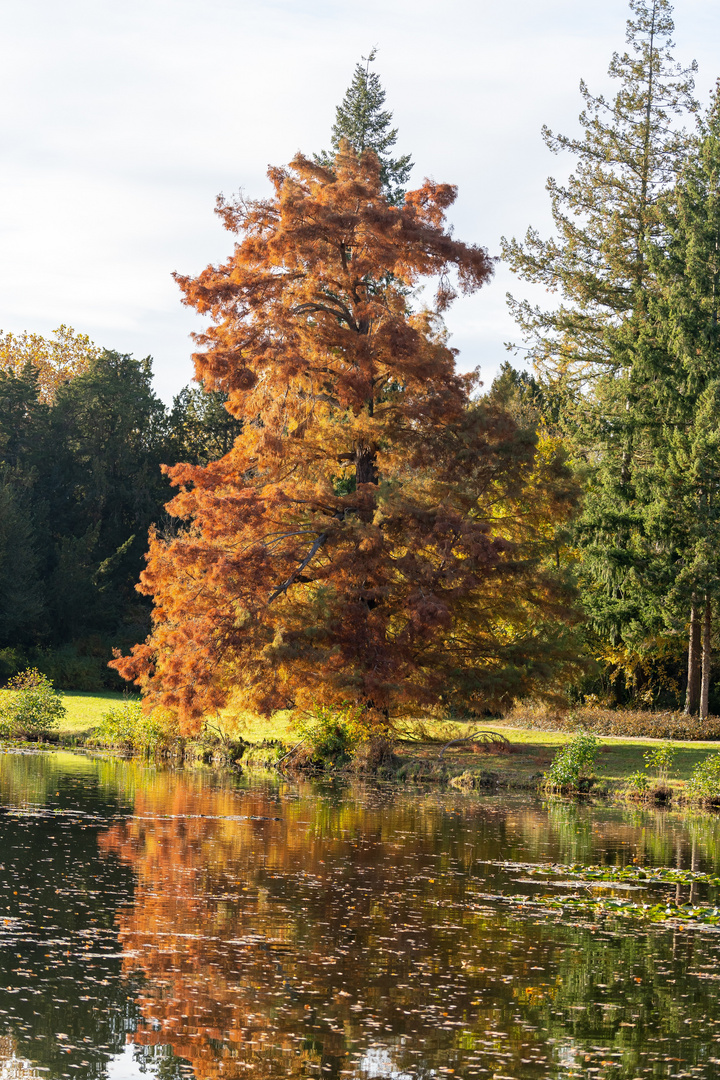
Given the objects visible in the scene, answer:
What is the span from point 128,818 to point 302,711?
10.9 meters

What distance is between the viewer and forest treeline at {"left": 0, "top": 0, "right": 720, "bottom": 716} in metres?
28.3

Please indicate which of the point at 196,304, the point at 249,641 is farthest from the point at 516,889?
the point at 196,304

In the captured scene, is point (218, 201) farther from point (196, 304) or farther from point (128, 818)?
point (128, 818)

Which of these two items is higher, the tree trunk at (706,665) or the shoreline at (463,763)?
the tree trunk at (706,665)

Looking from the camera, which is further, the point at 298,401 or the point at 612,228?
the point at 612,228

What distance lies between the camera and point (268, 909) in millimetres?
12164

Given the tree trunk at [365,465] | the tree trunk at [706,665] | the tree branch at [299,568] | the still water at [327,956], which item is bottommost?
the still water at [327,956]

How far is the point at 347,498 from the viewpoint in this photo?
30203mm

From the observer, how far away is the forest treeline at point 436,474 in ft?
92.9

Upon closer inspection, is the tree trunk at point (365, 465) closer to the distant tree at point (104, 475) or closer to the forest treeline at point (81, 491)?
the forest treeline at point (81, 491)

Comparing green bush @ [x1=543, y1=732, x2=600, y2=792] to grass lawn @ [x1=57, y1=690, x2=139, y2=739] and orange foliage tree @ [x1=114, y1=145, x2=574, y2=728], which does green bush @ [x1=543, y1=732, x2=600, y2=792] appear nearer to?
orange foliage tree @ [x1=114, y1=145, x2=574, y2=728]

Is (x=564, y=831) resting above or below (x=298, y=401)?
below

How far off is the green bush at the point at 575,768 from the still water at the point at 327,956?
5200 mm

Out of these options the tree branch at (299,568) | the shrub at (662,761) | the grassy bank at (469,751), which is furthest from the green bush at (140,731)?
the shrub at (662,761)
